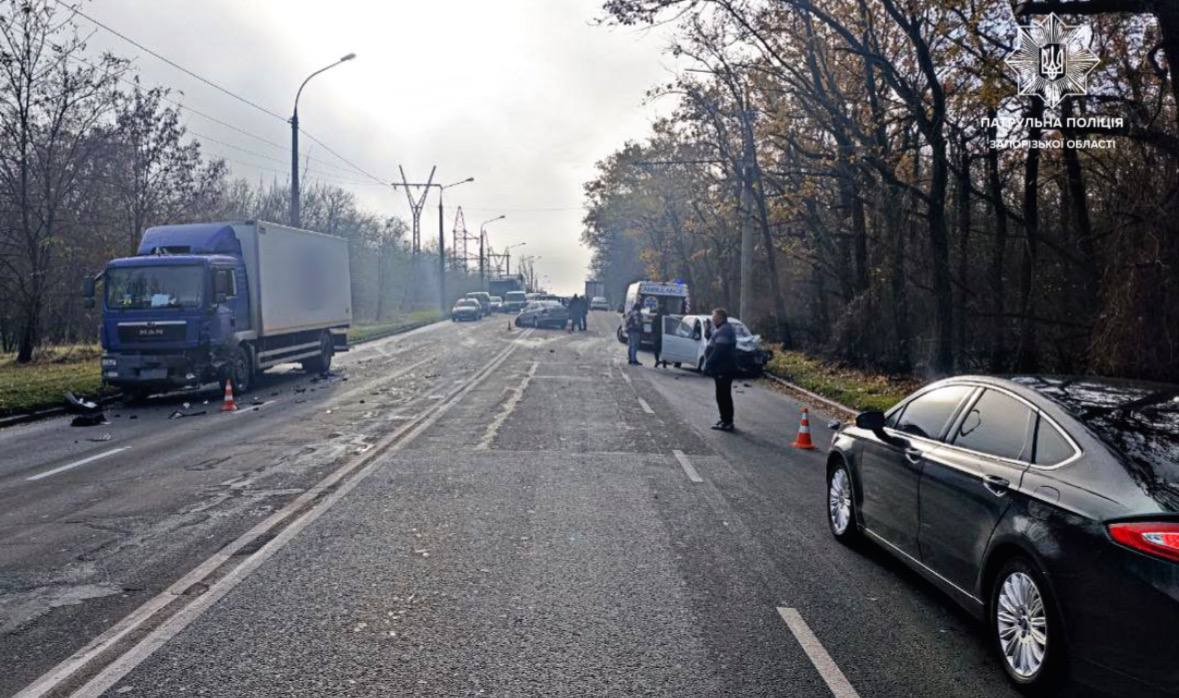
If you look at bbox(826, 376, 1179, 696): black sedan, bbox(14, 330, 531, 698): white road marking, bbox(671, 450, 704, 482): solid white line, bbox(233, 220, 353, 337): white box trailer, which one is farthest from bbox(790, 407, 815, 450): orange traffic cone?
bbox(233, 220, 353, 337): white box trailer

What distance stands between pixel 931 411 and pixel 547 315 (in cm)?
4856

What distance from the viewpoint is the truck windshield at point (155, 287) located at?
19.4 meters

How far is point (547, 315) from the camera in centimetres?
5475

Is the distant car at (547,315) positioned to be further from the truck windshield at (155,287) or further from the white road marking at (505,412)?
the truck windshield at (155,287)

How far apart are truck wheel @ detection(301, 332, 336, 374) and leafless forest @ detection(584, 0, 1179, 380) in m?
11.8

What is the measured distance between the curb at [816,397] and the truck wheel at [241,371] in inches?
485

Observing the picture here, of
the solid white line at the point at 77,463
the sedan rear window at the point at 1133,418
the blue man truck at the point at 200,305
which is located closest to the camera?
the sedan rear window at the point at 1133,418

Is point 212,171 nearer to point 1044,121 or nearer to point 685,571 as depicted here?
point 1044,121

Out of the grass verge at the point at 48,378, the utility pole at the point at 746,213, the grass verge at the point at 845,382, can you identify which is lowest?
the grass verge at the point at 845,382

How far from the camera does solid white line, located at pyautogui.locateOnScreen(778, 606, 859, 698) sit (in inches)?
185

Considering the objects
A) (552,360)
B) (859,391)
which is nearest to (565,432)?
(859,391)

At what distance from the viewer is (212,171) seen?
3356 cm

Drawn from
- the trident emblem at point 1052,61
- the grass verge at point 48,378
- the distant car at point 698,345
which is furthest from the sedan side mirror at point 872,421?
the distant car at point 698,345

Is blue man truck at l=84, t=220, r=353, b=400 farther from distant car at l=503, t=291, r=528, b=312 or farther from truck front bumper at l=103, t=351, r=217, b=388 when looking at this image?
distant car at l=503, t=291, r=528, b=312
